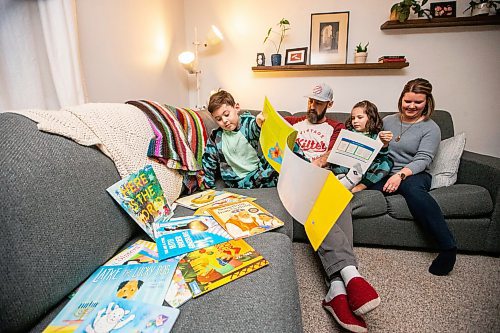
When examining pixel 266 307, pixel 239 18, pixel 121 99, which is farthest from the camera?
pixel 239 18

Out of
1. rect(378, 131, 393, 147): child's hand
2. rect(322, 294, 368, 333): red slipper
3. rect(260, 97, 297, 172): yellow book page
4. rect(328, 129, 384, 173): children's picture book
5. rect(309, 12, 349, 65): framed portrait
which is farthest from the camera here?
rect(309, 12, 349, 65): framed portrait

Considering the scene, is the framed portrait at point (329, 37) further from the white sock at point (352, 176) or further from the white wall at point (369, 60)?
the white sock at point (352, 176)

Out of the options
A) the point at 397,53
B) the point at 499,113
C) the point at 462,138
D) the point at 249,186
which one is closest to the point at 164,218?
the point at 249,186

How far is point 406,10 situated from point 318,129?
129cm

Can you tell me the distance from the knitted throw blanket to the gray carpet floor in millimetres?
757

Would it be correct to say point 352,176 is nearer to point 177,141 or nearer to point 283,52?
point 177,141

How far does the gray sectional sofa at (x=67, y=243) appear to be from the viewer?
56 cm

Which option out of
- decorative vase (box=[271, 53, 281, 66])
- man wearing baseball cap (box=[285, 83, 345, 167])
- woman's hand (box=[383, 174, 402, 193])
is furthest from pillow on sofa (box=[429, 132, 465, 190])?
decorative vase (box=[271, 53, 281, 66])

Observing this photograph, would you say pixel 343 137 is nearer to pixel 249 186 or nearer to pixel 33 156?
pixel 249 186

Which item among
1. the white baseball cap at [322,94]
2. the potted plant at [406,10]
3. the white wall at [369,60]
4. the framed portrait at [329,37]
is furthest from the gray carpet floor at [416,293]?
the potted plant at [406,10]

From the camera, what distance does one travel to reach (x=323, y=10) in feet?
7.57

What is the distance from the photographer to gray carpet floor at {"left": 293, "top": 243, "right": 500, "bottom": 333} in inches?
39.9

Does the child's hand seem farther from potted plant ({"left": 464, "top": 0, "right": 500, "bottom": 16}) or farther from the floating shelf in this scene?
potted plant ({"left": 464, "top": 0, "right": 500, "bottom": 16})

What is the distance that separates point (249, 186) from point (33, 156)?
974 mm
